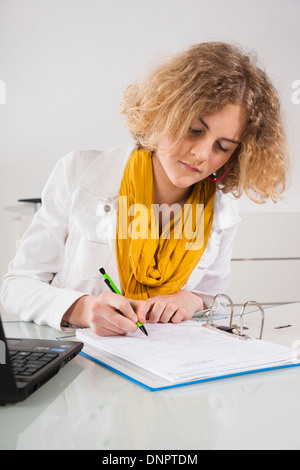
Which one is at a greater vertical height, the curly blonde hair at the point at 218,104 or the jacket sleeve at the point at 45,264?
the curly blonde hair at the point at 218,104

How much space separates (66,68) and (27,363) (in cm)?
281

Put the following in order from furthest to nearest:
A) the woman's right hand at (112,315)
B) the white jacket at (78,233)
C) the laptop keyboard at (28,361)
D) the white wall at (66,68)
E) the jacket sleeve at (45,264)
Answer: the white wall at (66,68) → the white jacket at (78,233) → the jacket sleeve at (45,264) → the woman's right hand at (112,315) → the laptop keyboard at (28,361)

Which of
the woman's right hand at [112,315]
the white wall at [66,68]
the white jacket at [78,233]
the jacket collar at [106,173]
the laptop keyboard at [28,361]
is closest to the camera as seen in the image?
the laptop keyboard at [28,361]

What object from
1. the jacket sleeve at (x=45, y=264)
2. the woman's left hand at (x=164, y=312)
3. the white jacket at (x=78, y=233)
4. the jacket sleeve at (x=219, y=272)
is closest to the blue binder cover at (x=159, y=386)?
the woman's left hand at (x=164, y=312)

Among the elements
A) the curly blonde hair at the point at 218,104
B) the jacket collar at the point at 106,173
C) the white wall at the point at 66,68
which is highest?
the white wall at the point at 66,68

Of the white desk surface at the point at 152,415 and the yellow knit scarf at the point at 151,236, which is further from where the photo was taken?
the yellow knit scarf at the point at 151,236

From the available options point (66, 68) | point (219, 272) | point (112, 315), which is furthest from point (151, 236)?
point (66, 68)

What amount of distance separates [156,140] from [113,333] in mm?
589

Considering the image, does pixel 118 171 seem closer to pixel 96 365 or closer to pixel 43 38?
pixel 96 365

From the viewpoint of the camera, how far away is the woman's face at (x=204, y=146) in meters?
1.12

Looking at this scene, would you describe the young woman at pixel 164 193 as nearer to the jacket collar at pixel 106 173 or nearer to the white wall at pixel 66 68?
the jacket collar at pixel 106 173

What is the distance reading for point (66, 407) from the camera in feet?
1.79

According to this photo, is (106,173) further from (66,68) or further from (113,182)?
(66,68)

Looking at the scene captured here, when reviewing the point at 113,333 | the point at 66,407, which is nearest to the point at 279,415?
the point at 66,407
